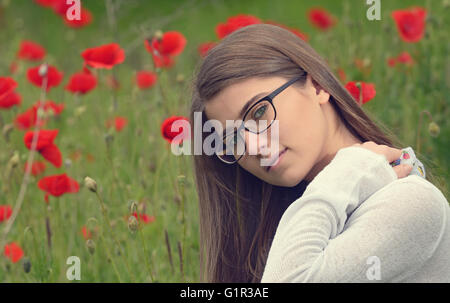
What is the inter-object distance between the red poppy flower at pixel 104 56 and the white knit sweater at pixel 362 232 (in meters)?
0.68

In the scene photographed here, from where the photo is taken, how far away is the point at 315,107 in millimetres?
1046

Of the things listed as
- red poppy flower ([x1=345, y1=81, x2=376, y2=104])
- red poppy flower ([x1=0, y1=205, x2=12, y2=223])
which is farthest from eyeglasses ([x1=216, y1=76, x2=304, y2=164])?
red poppy flower ([x1=0, y1=205, x2=12, y2=223])

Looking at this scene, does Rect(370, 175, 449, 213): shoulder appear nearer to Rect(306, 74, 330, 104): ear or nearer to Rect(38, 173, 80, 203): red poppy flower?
Rect(306, 74, 330, 104): ear

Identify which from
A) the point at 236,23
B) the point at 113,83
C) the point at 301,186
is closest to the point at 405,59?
the point at 236,23

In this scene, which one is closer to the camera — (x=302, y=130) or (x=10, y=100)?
(x=302, y=130)

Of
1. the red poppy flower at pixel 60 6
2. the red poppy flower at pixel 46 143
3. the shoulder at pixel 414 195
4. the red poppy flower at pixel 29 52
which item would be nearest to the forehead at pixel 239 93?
the shoulder at pixel 414 195

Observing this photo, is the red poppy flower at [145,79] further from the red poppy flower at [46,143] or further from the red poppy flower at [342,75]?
the red poppy flower at [46,143]

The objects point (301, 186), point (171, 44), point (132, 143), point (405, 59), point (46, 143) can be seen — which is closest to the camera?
point (301, 186)

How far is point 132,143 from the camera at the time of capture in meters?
2.05

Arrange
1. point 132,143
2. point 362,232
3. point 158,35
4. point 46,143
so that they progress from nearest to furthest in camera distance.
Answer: point 362,232
point 46,143
point 158,35
point 132,143

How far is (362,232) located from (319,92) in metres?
0.27

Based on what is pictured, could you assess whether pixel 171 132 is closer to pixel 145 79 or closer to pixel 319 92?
pixel 319 92

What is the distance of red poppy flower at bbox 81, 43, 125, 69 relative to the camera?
1466mm

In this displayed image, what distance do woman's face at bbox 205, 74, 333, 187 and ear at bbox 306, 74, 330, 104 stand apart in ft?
0.05
